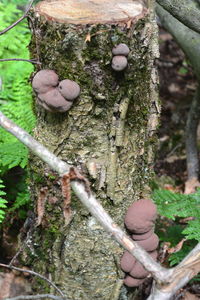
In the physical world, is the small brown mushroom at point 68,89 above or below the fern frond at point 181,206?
above

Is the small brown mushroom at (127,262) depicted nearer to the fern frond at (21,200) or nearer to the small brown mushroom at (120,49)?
the fern frond at (21,200)

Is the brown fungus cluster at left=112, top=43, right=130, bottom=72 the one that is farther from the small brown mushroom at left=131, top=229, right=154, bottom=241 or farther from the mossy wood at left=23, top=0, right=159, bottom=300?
the small brown mushroom at left=131, top=229, right=154, bottom=241

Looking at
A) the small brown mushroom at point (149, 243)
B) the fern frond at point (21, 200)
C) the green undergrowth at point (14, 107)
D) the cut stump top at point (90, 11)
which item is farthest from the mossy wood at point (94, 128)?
the green undergrowth at point (14, 107)

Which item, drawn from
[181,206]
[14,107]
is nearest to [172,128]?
[14,107]

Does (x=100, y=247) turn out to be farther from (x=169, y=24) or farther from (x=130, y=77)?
(x=169, y=24)

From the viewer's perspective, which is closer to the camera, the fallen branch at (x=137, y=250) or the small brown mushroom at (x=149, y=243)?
the fallen branch at (x=137, y=250)

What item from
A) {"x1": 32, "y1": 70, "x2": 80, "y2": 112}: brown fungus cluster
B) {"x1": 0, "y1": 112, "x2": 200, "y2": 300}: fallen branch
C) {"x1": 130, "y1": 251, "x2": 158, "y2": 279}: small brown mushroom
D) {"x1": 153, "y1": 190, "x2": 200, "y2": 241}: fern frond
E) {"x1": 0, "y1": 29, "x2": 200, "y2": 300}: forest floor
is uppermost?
{"x1": 32, "y1": 70, "x2": 80, "y2": 112}: brown fungus cluster

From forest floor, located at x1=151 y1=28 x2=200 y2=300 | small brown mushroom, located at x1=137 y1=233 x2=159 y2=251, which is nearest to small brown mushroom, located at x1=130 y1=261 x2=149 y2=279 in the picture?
small brown mushroom, located at x1=137 y1=233 x2=159 y2=251
